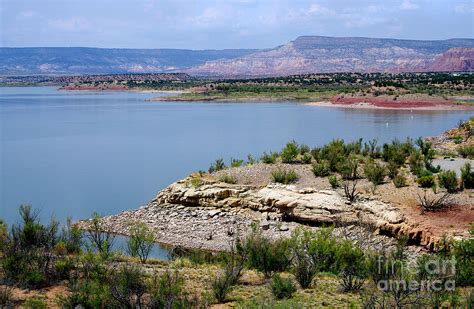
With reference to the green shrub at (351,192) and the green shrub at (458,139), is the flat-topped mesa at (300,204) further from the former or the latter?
the green shrub at (458,139)

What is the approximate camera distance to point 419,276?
8.42 meters

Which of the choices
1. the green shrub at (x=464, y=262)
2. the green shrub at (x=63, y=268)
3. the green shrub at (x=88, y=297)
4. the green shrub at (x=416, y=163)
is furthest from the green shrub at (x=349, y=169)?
the green shrub at (x=88, y=297)

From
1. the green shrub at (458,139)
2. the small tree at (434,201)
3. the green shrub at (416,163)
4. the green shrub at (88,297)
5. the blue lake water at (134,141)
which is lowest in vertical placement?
the blue lake water at (134,141)

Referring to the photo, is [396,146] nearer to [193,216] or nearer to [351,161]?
[351,161]

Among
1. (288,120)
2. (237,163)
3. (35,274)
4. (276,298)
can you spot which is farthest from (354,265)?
(288,120)

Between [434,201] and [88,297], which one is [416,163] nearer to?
[434,201]

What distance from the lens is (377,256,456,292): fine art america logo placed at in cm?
808

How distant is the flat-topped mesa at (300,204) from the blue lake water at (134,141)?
227 centimetres

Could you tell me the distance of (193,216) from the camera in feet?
55.0

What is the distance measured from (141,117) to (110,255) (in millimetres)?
39625

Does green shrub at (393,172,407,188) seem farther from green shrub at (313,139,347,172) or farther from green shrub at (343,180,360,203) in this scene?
green shrub at (313,139,347,172)

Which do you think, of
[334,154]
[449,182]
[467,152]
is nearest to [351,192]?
[449,182]

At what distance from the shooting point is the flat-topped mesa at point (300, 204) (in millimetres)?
14094

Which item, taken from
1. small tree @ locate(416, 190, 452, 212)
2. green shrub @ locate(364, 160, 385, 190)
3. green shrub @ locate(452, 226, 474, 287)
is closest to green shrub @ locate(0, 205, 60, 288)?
A: green shrub @ locate(452, 226, 474, 287)
